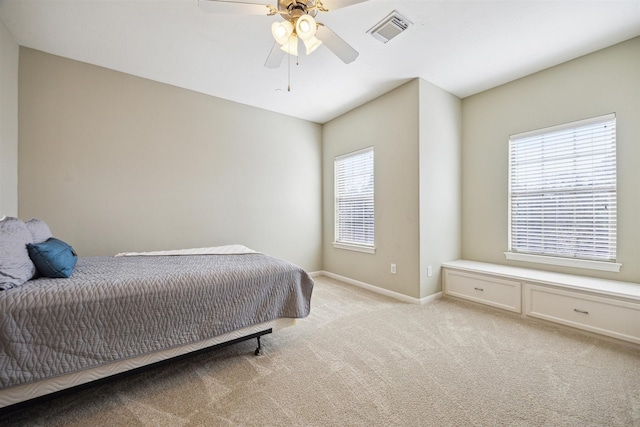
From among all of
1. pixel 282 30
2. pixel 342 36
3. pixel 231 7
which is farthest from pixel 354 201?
pixel 231 7

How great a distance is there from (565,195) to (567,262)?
71 centimetres

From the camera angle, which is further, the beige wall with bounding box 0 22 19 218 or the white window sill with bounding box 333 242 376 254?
the white window sill with bounding box 333 242 376 254

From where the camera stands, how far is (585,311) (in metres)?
2.33

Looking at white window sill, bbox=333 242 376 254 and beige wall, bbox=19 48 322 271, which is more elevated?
beige wall, bbox=19 48 322 271

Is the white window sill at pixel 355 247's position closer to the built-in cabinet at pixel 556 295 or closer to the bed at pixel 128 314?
the built-in cabinet at pixel 556 295

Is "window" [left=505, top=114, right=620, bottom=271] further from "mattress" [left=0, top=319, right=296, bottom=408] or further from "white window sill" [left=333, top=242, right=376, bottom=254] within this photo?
"mattress" [left=0, top=319, right=296, bottom=408]

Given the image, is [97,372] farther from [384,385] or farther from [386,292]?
[386,292]

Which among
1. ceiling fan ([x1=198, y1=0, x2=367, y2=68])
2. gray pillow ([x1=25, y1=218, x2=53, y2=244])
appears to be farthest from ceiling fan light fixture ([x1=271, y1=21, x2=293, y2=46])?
gray pillow ([x1=25, y1=218, x2=53, y2=244])

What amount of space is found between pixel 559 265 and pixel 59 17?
17.1 ft

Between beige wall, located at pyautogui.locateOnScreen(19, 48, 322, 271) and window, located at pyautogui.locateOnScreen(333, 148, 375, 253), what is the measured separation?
625mm

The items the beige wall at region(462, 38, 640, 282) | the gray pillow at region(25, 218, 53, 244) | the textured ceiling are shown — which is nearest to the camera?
the gray pillow at region(25, 218, 53, 244)

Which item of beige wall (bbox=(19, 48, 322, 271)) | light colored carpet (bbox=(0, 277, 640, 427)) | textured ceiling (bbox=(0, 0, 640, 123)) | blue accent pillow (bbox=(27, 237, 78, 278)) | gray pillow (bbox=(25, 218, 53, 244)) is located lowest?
light colored carpet (bbox=(0, 277, 640, 427))

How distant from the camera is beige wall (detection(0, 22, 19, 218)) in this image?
222 cm

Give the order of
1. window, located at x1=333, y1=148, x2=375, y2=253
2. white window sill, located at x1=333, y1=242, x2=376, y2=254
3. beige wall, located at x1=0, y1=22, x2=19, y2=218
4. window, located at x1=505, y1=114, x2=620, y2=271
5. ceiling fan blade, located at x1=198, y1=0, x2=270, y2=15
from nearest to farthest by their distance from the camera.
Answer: ceiling fan blade, located at x1=198, y1=0, x2=270, y2=15 → beige wall, located at x1=0, y1=22, x2=19, y2=218 → window, located at x1=505, y1=114, x2=620, y2=271 → white window sill, located at x1=333, y1=242, x2=376, y2=254 → window, located at x1=333, y1=148, x2=375, y2=253
